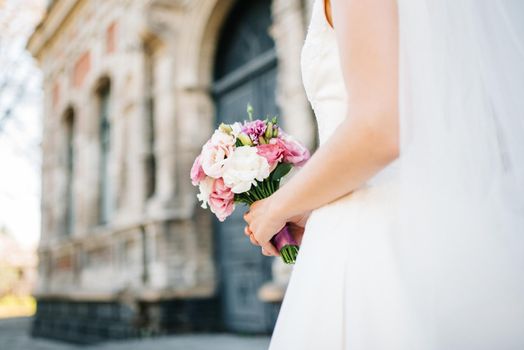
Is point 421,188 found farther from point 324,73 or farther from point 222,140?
point 222,140

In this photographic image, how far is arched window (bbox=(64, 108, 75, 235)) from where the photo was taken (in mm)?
10922

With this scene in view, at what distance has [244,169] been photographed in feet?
4.20

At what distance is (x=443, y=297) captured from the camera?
35.5 inches

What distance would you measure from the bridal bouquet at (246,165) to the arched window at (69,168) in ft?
33.6

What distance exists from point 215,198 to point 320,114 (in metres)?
0.37

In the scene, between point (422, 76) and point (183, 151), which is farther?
point (183, 151)

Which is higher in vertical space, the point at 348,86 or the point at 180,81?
the point at 180,81

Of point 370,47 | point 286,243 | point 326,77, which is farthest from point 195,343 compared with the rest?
point 370,47

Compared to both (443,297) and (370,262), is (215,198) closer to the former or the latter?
(370,262)

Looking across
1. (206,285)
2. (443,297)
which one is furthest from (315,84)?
(206,285)

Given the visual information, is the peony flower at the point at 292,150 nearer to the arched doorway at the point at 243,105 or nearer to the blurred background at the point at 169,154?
the blurred background at the point at 169,154

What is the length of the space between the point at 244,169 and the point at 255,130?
0.15 meters

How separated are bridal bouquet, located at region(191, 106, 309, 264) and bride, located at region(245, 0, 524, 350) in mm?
229

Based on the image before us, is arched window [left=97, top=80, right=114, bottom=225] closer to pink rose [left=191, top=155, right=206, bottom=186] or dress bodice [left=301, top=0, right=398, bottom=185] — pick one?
pink rose [left=191, top=155, right=206, bottom=186]
